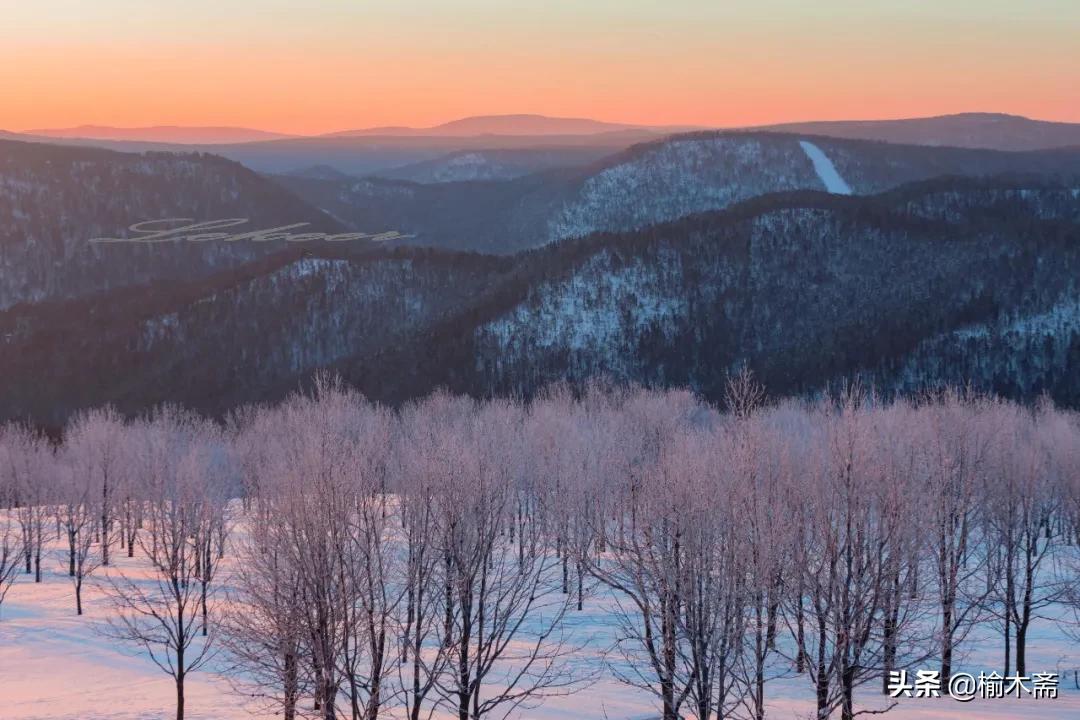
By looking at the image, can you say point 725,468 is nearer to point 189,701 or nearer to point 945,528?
point 945,528

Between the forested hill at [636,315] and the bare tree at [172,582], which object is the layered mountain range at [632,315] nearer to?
the forested hill at [636,315]

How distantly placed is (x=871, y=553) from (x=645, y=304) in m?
117

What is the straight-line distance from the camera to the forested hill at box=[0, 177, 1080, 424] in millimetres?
123381

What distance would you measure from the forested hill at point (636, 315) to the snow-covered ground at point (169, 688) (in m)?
70.2

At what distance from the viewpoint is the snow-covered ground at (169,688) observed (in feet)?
106

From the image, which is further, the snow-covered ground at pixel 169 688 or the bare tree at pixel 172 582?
the snow-covered ground at pixel 169 688

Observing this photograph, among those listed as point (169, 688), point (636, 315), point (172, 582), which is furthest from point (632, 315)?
point (172, 582)

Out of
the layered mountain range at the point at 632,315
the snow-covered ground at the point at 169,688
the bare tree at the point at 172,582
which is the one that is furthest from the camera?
the layered mountain range at the point at 632,315

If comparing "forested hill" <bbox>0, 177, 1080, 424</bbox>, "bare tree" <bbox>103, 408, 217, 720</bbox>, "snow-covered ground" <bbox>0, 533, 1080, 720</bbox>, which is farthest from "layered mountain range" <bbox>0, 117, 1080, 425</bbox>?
"snow-covered ground" <bbox>0, 533, 1080, 720</bbox>

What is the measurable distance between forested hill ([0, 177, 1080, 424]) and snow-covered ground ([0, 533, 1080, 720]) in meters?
70.2

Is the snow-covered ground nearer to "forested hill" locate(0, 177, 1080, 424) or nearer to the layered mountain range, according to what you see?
the layered mountain range

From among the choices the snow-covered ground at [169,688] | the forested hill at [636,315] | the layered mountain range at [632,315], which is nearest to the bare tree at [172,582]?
the snow-covered ground at [169,688]

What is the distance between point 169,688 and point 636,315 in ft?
358

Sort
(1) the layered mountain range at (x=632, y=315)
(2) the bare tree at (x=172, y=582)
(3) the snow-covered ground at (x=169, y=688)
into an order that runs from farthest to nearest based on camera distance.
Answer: (1) the layered mountain range at (x=632, y=315) → (3) the snow-covered ground at (x=169, y=688) → (2) the bare tree at (x=172, y=582)
